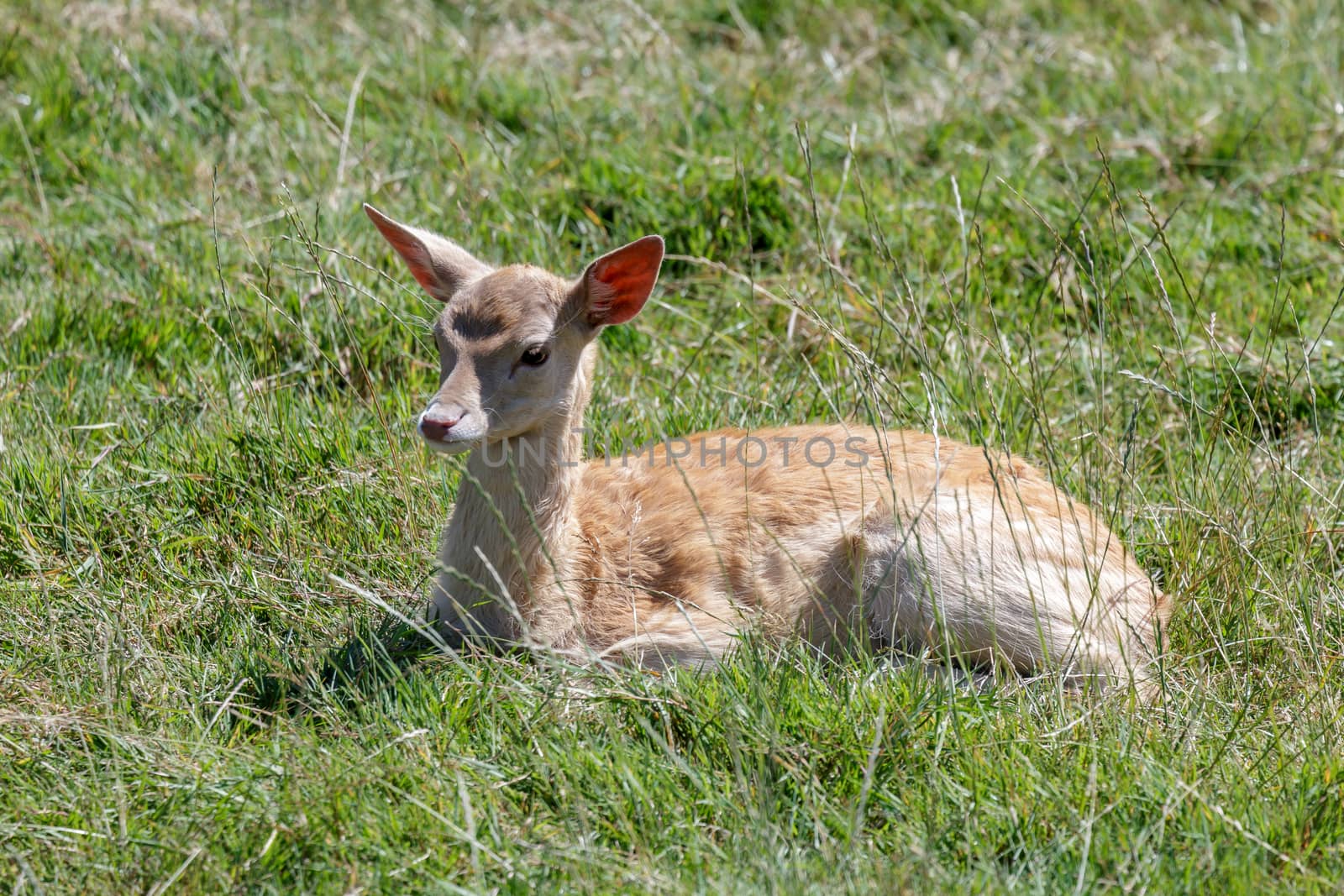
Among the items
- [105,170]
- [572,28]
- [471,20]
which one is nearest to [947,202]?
[572,28]

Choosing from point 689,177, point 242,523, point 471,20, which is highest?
point 471,20

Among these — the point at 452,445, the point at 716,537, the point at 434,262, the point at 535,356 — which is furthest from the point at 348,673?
the point at 434,262

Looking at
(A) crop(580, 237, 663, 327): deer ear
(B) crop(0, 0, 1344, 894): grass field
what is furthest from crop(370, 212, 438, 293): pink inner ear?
(A) crop(580, 237, 663, 327): deer ear

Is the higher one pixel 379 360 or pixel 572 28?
pixel 572 28

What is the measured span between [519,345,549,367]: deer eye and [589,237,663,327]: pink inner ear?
8.6 inches

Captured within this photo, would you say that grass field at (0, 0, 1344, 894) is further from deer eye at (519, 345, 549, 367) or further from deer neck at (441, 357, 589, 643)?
deer eye at (519, 345, 549, 367)

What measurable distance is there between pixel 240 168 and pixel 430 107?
0.90m

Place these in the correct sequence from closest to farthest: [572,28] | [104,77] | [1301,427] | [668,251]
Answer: [1301,427]
[668,251]
[104,77]
[572,28]

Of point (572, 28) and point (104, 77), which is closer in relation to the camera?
point (104, 77)

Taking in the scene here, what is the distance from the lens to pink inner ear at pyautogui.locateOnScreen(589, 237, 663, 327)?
12.4ft

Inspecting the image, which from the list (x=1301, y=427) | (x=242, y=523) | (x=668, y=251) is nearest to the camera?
(x=242, y=523)

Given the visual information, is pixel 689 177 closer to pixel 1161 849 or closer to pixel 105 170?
pixel 105 170

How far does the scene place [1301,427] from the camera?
4785 mm

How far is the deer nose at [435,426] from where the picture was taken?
3.44 metres
